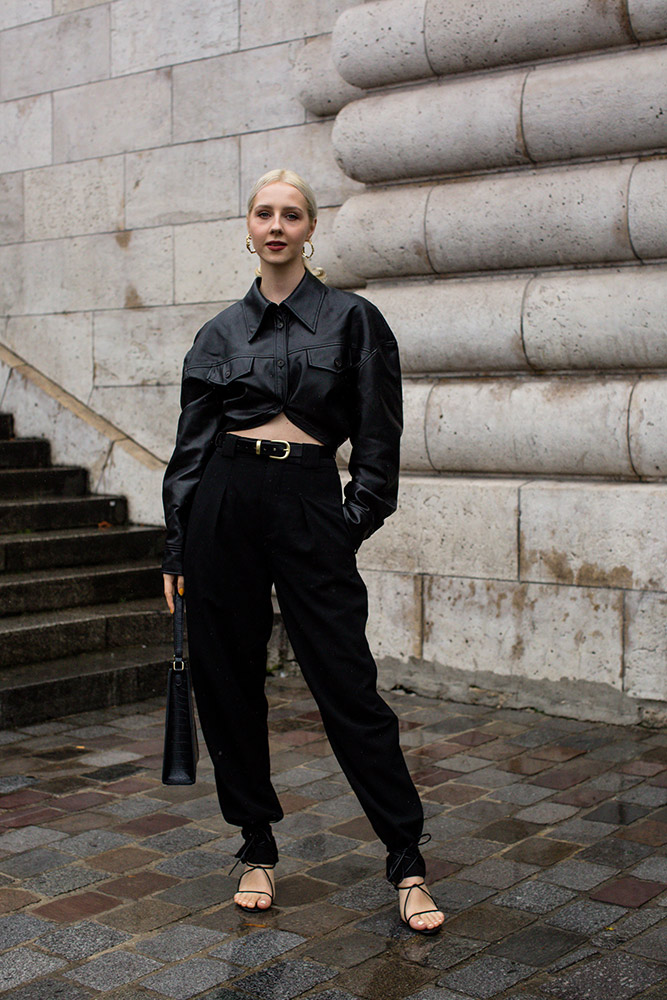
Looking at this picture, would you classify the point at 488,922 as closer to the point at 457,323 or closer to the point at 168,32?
the point at 457,323

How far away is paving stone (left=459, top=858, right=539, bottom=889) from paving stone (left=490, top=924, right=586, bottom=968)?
327 millimetres

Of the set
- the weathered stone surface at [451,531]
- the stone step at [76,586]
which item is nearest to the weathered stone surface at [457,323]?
the weathered stone surface at [451,531]

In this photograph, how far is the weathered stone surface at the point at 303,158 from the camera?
6.54 meters

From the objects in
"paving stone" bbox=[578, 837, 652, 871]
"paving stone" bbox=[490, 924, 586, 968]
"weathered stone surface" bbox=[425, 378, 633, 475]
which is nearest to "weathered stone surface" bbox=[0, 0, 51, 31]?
"weathered stone surface" bbox=[425, 378, 633, 475]

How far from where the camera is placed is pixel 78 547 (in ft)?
22.3

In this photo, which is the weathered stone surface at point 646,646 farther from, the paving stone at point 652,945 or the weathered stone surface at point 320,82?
the weathered stone surface at point 320,82

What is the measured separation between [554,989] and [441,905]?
58cm

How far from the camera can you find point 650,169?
518cm

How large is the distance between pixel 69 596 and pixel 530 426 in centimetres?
245

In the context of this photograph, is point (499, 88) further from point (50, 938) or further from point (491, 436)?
point (50, 938)

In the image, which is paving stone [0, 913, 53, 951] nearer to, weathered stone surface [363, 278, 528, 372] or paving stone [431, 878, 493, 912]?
paving stone [431, 878, 493, 912]

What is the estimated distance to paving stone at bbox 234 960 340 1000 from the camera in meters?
2.95

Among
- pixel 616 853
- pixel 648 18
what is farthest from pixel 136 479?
pixel 616 853

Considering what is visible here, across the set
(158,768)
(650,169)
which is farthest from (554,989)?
(650,169)
